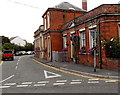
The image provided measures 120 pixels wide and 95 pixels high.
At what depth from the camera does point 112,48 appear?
12719 millimetres

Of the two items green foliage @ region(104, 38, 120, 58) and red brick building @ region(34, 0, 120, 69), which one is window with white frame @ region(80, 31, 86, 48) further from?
green foliage @ region(104, 38, 120, 58)

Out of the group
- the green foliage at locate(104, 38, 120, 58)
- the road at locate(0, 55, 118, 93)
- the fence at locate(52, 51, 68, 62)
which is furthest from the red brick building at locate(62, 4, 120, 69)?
the fence at locate(52, 51, 68, 62)

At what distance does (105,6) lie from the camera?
532 inches

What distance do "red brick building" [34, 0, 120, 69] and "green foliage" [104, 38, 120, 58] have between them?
0.46 meters

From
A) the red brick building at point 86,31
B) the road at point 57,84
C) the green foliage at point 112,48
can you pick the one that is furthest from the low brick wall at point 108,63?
the road at point 57,84

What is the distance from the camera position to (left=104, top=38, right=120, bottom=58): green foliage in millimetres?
12320

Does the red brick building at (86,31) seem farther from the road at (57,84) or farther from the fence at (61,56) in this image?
the road at (57,84)

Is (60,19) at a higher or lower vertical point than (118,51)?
higher

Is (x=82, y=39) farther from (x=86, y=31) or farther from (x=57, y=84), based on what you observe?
(x=57, y=84)

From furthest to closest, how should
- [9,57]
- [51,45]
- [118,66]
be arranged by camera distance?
[9,57] → [51,45] → [118,66]

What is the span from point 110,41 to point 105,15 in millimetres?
2295

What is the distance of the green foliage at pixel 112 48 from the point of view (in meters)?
12.3

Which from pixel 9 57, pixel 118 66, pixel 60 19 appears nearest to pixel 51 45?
pixel 60 19

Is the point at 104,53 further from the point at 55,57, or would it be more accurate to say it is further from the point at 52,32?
the point at 52,32
